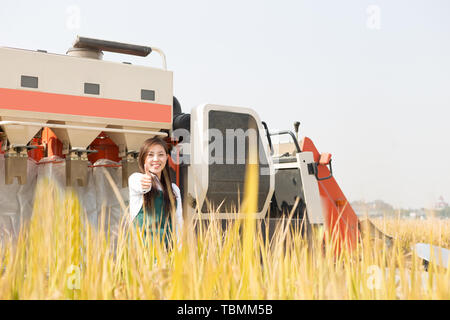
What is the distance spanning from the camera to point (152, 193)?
3061 millimetres

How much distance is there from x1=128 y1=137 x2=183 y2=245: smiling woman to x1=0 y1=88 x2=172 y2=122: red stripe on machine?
0.88 metres

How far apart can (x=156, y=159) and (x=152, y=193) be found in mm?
248

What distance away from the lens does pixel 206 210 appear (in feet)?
13.4

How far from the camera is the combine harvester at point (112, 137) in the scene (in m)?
3.77

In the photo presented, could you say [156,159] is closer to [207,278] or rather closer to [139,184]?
[139,184]

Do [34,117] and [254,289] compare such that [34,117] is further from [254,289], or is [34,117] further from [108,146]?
[254,289]

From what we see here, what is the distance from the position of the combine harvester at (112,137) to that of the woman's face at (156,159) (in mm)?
528

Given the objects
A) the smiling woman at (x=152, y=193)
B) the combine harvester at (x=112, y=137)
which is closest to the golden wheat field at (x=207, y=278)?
the smiling woman at (x=152, y=193)

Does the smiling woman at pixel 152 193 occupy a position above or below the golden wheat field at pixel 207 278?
above

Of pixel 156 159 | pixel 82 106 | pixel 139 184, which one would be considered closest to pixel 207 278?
pixel 139 184

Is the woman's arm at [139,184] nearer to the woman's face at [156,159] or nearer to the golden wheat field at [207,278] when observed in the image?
the woman's face at [156,159]

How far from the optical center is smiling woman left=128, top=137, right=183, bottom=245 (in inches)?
116

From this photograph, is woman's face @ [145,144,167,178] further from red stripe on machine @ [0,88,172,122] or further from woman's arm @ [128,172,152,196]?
red stripe on machine @ [0,88,172,122]
